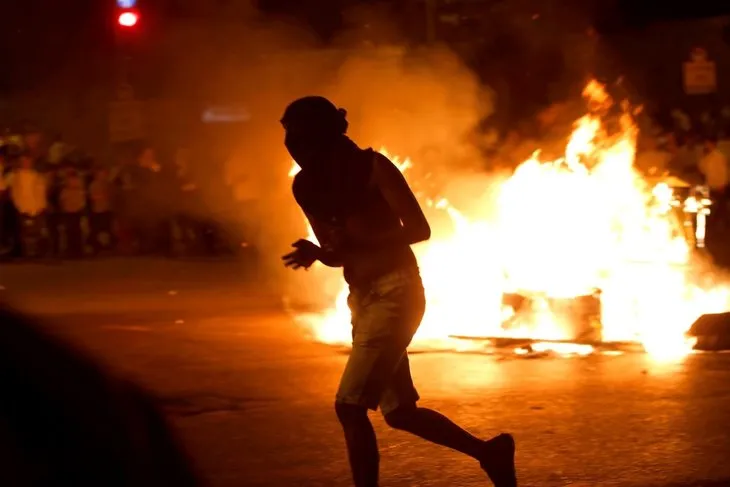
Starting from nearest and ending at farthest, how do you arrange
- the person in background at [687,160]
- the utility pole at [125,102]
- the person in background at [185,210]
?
the utility pole at [125,102] < the person in background at [687,160] < the person in background at [185,210]

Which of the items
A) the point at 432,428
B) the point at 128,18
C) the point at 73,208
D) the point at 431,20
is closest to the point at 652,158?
→ the point at 431,20

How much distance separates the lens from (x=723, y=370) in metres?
8.59

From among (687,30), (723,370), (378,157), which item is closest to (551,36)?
(687,30)

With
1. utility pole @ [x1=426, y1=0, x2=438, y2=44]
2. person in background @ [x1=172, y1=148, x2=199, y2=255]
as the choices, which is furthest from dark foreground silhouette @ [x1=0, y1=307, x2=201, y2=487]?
person in background @ [x1=172, y1=148, x2=199, y2=255]

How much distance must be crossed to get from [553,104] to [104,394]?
16.8m

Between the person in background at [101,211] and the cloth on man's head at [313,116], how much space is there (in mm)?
13127

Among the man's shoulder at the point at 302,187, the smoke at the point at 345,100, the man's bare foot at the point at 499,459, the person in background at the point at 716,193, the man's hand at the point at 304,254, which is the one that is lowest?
the man's bare foot at the point at 499,459

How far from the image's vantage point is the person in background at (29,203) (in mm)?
17438

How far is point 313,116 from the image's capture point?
5176 millimetres

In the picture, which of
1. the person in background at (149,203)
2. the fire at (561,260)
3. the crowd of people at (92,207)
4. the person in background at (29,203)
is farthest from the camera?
the person in background at (149,203)

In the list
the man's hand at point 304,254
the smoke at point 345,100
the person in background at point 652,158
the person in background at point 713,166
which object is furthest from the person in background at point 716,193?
the man's hand at point 304,254

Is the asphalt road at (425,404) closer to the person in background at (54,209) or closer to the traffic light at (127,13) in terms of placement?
the traffic light at (127,13)

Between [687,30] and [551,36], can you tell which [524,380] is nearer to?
[551,36]

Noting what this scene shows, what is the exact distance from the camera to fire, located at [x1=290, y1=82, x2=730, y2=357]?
1074 centimetres
